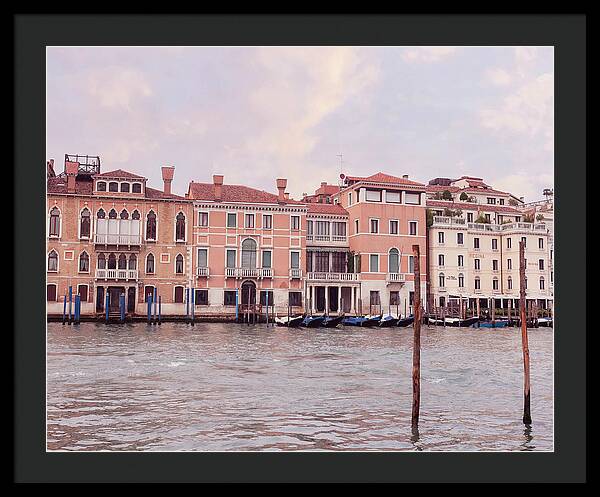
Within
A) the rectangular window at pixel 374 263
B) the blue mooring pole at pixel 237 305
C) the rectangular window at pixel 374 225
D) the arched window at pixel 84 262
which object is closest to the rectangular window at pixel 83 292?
the arched window at pixel 84 262

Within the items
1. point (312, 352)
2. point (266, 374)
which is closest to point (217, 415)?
point (266, 374)

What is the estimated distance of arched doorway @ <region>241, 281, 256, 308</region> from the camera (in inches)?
657

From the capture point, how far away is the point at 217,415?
493 cm

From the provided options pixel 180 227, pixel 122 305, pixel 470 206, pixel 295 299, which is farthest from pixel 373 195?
pixel 122 305

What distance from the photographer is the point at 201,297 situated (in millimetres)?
16344

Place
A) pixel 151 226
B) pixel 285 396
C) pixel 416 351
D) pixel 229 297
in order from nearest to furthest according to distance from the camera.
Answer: pixel 416 351 → pixel 285 396 → pixel 151 226 → pixel 229 297

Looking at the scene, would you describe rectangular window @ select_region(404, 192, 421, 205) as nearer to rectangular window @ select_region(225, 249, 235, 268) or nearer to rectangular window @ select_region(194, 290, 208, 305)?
rectangular window @ select_region(225, 249, 235, 268)

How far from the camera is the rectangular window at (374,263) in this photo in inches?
690

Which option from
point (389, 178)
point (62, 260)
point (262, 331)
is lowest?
point (262, 331)

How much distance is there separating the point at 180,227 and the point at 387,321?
4.83 m

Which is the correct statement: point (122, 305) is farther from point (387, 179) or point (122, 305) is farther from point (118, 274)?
point (387, 179)

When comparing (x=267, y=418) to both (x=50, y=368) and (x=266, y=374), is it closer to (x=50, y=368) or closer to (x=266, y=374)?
(x=266, y=374)

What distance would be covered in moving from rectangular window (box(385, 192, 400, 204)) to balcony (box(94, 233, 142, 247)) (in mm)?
5701
